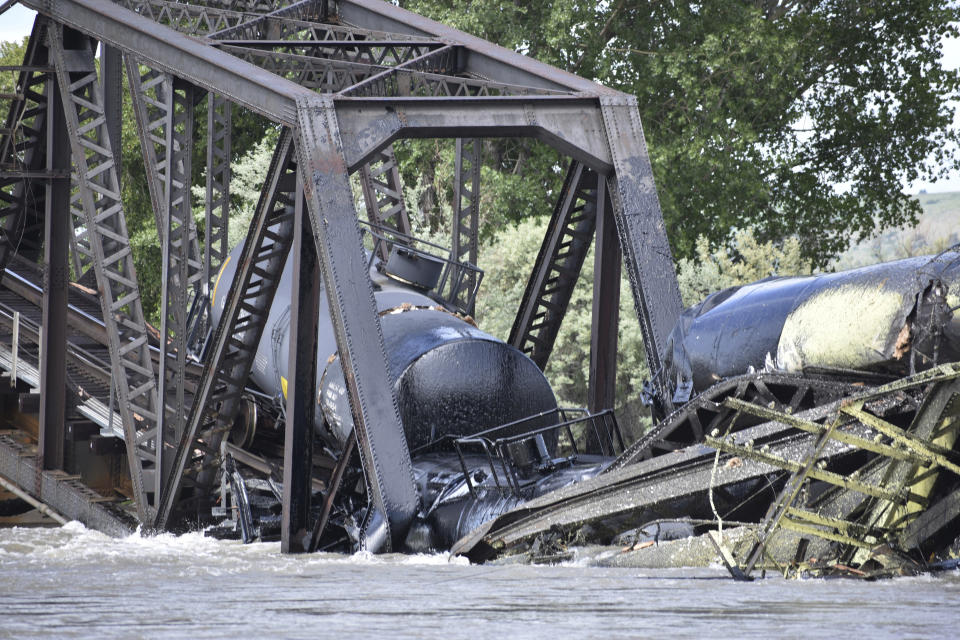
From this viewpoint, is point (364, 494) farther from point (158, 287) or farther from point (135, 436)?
point (158, 287)

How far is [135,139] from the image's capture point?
4384cm

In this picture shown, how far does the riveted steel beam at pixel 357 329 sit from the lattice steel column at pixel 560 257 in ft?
12.2

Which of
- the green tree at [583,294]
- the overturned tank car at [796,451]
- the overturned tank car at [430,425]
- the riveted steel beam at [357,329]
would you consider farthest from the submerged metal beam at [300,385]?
the green tree at [583,294]

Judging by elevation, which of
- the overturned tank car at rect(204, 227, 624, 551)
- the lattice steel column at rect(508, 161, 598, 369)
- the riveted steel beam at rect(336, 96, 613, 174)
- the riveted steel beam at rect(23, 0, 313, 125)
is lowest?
the overturned tank car at rect(204, 227, 624, 551)

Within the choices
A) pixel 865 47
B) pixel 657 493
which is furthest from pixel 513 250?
pixel 657 493

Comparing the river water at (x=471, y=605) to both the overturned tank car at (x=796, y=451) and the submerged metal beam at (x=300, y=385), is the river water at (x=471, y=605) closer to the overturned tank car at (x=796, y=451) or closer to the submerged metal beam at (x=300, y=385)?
the overturned tank car at (x=796, y=451)

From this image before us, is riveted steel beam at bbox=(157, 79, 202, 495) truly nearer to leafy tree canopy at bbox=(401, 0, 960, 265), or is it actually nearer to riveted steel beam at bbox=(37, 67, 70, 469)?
riveted steel beam at bbox=(37, 67, 70, 469)

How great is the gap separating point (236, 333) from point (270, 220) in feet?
4.86

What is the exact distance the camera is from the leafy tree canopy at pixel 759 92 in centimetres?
3161

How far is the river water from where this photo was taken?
400 centimetres

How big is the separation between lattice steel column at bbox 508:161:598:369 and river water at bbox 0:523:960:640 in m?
7.11

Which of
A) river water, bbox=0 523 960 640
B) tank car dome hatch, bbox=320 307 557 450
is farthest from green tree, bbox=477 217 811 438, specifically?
river water, bbox=0 523 960 640

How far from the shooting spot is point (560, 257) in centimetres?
1472

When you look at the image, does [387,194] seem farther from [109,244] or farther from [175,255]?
[109,244]
